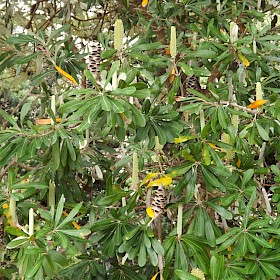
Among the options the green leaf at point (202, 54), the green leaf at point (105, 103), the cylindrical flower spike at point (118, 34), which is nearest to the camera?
the green leaf at point (105, 103)

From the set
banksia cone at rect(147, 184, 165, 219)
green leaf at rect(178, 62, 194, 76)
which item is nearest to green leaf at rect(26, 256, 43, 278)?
banksia cone at rect(147, 184, 165, 219)

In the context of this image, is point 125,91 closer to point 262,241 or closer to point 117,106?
point 117,106

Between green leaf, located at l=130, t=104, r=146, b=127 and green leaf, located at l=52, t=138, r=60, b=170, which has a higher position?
green leaf, located at l=130, t=104, r=146, b=127

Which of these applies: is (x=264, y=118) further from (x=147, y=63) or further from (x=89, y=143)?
(x=89, y=143)

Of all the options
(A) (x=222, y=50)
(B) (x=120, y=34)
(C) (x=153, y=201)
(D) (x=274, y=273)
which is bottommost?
(D) (x=274, y=273)

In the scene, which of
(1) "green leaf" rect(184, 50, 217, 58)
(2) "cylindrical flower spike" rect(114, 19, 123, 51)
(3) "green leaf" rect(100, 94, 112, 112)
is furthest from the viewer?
(1) "green leaf" rect(184, 50, 217, 58)

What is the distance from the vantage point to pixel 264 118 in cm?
96

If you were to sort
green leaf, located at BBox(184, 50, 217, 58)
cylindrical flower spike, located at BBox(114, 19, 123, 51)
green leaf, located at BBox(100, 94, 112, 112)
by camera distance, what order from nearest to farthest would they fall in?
1. green leaf, located at BBox(100, 94, 112, 112)
2. cylindrical flower spike, located at BBox(114, 19, 123, 51)
3. green leaf, located at BBox(184, 50, 217, 58)

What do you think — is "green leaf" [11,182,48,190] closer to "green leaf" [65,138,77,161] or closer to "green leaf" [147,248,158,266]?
"green leaf" [65,138,77,161]

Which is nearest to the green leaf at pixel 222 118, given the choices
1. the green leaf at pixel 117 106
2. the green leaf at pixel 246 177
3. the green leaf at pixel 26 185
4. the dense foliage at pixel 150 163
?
the dense foliage at pixel 150 163

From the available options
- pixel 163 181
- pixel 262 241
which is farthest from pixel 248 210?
pixel 163 181

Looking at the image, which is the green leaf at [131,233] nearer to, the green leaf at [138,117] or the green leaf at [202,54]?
the green leaf at [138,117]

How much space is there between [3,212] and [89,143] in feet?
0.97

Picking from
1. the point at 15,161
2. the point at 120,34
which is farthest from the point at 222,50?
the point at 15,161
